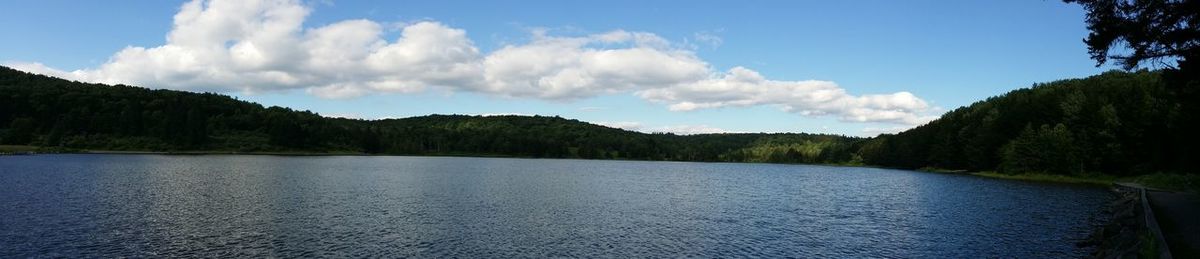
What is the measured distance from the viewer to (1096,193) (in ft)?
254

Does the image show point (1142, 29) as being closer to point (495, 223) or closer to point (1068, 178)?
point (495, 223)

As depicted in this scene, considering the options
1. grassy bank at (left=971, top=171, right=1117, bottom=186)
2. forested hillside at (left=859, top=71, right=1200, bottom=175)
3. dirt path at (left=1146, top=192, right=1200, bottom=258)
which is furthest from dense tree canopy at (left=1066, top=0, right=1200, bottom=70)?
grassy bank at (left=971, top=171, right=1117, bottom=186)

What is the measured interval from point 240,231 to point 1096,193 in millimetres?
85525

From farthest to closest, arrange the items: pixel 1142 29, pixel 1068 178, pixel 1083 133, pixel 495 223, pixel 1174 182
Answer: pixel 1083 133
pixel 1068 178
pixel 1174 182
pixel 495 223
pixel 1142 29

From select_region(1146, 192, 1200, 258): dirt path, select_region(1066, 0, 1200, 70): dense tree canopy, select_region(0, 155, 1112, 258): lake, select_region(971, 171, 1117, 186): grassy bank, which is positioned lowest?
select_region(0, 155, 1112, 258): lake

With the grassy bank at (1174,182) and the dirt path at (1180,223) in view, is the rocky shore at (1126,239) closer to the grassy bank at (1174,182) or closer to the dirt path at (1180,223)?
the dirt path at (1180,223)

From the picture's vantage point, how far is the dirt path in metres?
25.2

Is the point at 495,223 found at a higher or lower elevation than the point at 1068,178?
lower

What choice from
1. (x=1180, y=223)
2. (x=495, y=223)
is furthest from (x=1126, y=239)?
(x=495, y=223)

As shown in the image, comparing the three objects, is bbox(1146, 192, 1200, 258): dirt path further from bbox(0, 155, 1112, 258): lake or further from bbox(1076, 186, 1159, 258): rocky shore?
bbox(0, 155, 1112, 258): lake

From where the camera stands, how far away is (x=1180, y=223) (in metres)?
34.6

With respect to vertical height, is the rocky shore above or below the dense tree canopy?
below

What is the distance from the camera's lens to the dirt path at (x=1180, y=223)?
25172mm

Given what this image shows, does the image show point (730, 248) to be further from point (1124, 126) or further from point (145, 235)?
point (1124, 126)
